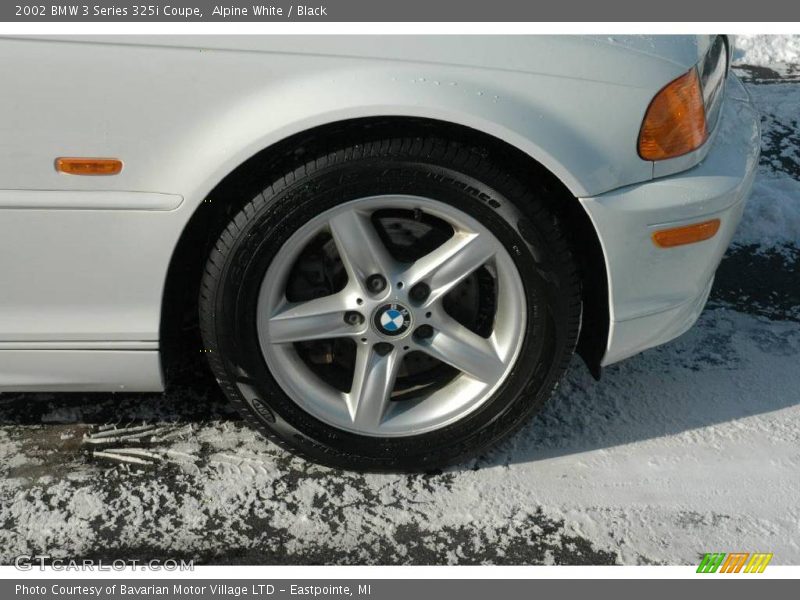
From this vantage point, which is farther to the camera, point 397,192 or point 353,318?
point 353,318

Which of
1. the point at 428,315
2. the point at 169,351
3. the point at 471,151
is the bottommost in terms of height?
the point at 169,351

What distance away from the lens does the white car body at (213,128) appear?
2135 millimetres

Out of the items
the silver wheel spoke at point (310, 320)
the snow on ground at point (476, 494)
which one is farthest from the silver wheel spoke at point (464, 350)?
the snow on ground at point (476, 494)

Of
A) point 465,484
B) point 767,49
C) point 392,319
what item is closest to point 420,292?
point 392,319

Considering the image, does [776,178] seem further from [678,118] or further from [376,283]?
[376,283]

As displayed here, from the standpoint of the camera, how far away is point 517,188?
7.55ft

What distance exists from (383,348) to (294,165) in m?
0.55

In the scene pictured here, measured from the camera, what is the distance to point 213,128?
2.18m

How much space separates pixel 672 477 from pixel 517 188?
1007 millimetres

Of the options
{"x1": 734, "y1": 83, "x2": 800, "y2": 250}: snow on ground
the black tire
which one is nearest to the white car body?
the black tire

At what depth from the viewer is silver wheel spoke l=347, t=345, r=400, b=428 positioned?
252 centimetres

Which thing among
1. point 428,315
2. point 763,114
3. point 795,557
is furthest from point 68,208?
point 763,114

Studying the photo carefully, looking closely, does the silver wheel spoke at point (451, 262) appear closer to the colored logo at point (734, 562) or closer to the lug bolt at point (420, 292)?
the lug bolt at point (420, 292)

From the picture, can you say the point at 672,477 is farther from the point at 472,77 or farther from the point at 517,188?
the point at 472,77
